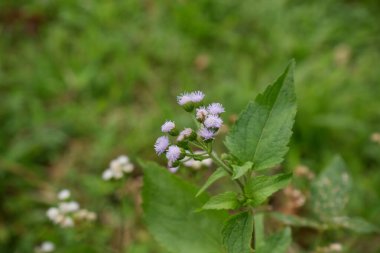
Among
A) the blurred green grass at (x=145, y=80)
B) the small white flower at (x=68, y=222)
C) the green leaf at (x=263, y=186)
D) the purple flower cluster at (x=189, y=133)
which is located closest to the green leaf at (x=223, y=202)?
the green leaf at (x=263, y=186)

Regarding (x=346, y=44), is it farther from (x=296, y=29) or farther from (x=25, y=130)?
(x=25, y=130)

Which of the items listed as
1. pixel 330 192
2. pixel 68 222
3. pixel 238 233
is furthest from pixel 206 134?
pixel 68 222

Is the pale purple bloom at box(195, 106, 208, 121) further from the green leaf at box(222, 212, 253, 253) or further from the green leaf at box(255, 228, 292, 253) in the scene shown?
the green leaf at box(255, 228, 292, 253)

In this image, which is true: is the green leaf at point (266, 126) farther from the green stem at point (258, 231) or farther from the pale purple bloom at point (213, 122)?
the green stem at point (258, 231)

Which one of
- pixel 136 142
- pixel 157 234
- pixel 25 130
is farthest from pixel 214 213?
pixel 25 130

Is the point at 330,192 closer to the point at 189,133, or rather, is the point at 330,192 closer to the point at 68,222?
the point at 189,133

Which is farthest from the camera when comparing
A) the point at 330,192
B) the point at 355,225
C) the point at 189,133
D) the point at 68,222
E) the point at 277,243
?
the point at 68,222

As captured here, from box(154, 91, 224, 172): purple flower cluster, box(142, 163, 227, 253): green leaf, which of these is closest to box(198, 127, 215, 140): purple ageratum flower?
box(154, 91, 224, 172): purple flower cluster
